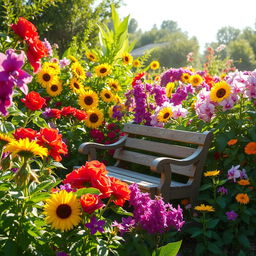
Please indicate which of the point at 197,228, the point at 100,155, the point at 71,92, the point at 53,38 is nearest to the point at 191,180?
the point at 197,228

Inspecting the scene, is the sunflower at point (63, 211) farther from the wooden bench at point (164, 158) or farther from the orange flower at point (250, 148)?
the orange flower at point (250, 148)

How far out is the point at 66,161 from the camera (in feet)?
15.3

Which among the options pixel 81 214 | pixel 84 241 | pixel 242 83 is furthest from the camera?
pixel 242 83

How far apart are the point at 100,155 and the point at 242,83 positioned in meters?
1.88

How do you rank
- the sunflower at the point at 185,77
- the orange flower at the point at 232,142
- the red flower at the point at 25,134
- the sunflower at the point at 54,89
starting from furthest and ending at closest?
the sunflower at the point at 185,77 < the sunflower at the point at 54,89 < the orange flower at the point at 232,142 < the red flower at the point at 25,134

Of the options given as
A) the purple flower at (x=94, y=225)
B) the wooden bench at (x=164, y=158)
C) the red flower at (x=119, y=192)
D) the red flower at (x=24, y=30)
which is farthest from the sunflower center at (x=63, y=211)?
the wooden bench at (x=164, y=158)

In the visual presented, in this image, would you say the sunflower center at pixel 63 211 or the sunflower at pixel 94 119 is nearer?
the sunflower center at pixel 63 211

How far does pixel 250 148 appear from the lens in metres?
3.23

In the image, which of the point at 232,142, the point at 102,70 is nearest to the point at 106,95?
the point at 102,70

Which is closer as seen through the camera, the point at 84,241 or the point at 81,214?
the point at 81,214

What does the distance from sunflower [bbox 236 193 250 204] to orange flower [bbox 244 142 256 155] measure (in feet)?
1.13

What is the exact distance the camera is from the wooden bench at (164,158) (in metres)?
3.13

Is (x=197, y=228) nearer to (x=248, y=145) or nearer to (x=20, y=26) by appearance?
(x=248, y=145)

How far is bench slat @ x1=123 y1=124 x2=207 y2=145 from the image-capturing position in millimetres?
3374
